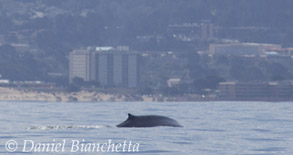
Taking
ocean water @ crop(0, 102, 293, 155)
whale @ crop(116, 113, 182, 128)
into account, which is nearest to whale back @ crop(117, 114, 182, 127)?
whale @ crop(116, 113, 182, 128)

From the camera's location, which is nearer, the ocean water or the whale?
the ocean water

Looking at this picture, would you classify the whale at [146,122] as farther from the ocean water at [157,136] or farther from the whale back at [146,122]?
the ocean water at [157,136]

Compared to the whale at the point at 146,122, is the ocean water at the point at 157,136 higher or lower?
lower

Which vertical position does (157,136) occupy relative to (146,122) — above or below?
below

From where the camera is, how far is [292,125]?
323ft

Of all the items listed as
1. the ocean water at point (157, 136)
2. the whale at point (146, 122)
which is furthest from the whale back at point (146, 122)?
the ocean water at point (157, 136)

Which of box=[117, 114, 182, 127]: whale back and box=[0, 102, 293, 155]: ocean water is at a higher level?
box=[117, 114, 182, 127]: whale back

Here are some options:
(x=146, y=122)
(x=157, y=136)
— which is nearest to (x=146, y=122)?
(x=146, y=122)

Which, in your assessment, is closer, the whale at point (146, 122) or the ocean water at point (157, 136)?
the ocean water at point (157, 136)

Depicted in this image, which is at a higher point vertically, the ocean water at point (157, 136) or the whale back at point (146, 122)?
the whale back at point (146, 122)

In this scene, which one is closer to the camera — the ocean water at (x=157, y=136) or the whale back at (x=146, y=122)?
the ocean water at (x=157, y=136)

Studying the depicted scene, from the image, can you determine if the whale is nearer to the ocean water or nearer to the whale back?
the whale back

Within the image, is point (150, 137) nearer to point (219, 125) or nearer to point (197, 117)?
point (219, 125)

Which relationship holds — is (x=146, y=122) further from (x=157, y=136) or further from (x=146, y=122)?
(x=157, y=136)
